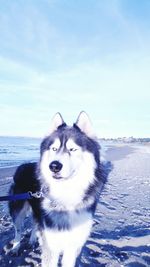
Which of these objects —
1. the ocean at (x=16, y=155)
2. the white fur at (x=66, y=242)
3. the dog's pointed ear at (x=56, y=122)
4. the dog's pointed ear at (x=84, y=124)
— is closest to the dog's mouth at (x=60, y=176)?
the white fur at (x=66, y=242)

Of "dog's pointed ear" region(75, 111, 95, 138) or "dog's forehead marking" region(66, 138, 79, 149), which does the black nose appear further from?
"dog's pointed ear" region(75, 111, 95, 138)

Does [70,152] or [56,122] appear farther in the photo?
[56,122]

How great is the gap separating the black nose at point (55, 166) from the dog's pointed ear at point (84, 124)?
0.96m

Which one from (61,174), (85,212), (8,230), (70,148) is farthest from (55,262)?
(8,230)

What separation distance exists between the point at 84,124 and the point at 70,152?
665mm

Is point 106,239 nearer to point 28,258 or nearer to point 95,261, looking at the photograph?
point 95,261

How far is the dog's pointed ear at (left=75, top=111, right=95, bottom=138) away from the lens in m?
4.32

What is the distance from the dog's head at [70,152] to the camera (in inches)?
142

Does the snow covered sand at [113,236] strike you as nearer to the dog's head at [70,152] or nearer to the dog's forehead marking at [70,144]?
the dog's head at [70,152]

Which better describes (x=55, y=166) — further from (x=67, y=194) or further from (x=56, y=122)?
(x=56, y=122)

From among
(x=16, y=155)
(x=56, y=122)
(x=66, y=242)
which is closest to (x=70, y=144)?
(x=56, y=122)

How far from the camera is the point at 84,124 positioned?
4363 millimetres

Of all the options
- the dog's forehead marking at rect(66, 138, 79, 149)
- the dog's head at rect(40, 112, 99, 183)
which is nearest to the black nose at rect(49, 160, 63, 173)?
the dog's head at rect(40, 112, 99, 183)

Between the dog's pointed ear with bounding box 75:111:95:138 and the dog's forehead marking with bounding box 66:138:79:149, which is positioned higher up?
the dog's pointed ear with bounding box 75:111:95:138
